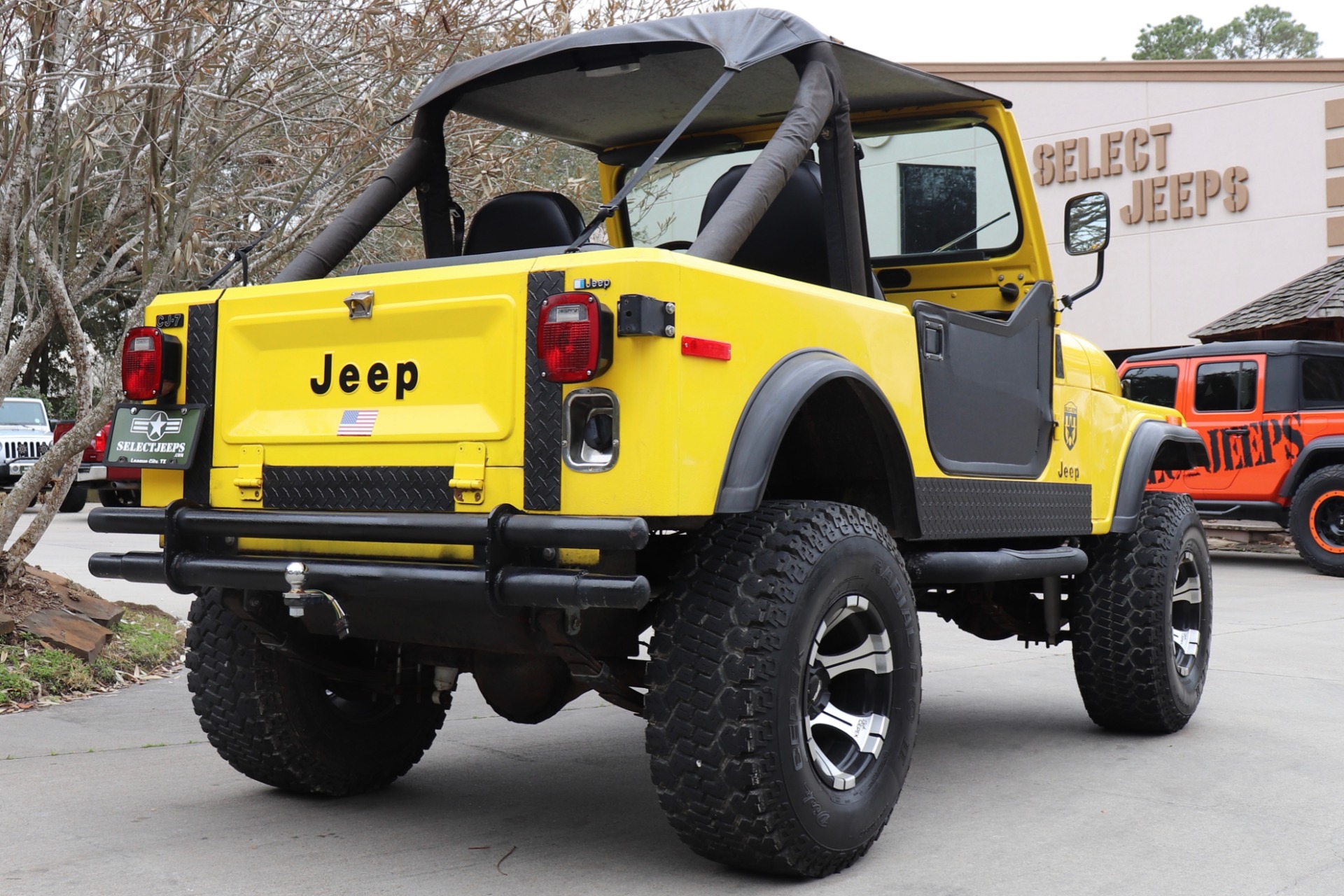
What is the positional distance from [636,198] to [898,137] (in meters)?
1.10

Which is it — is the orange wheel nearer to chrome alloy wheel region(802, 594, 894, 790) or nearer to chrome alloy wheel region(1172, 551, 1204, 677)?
chrome alloy wheel region(1172, 551, 1204, 677)

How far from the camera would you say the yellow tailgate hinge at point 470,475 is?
3.45 meters

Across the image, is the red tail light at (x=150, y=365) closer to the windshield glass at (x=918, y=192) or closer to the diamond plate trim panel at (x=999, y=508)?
the windshield glass at (x=918, y=192)

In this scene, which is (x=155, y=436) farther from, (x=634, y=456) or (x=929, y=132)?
(x=929, y=132)

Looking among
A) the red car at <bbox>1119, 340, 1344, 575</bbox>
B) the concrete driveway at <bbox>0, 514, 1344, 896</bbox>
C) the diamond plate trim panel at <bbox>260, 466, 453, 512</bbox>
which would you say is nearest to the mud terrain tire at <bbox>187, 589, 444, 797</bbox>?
the concrete driveway at <bbox>0, 514, 1344, 896</bbox>

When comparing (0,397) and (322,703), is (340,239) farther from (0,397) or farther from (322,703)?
(0,397)

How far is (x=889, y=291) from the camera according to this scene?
18.6ft

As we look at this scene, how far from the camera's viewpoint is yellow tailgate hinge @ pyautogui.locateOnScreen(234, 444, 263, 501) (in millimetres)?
3850

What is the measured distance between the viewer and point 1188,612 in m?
6.03

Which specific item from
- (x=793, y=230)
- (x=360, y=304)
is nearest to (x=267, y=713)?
(x=360, y=304)

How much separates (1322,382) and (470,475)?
12977mm

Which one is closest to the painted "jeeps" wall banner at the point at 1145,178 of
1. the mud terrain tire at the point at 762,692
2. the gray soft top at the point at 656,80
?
the gray soft top at the point at 656,80

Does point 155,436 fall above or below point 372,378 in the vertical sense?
below

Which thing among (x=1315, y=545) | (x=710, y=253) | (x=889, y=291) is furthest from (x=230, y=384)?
(x=1315, y=545)
